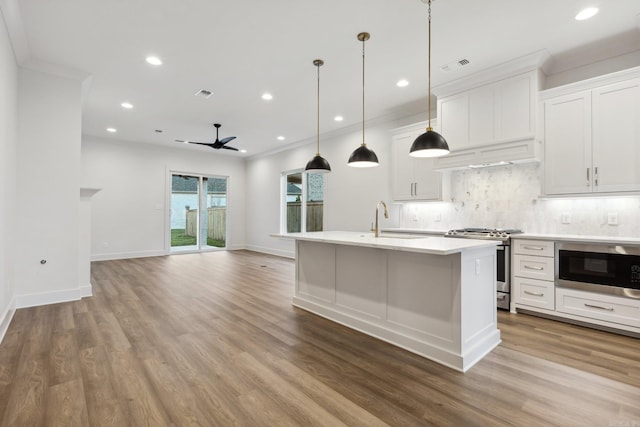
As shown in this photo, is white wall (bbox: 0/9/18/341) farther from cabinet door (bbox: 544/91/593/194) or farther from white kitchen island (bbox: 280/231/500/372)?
cabinet door (bbox: 544/91/593/194)

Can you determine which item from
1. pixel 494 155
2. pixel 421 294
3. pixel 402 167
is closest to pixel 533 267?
pixel 494 155

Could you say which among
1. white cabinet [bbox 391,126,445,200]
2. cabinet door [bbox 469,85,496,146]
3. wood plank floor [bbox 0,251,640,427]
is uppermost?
cabinet door [bbox 469,85,496,146]

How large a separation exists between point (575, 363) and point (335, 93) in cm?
412

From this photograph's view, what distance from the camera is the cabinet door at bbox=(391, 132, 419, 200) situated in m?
5.04

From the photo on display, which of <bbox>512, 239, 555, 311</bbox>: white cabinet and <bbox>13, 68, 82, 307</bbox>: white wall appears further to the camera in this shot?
<bbox>13, 68, 82, 307</bbox>: white wall

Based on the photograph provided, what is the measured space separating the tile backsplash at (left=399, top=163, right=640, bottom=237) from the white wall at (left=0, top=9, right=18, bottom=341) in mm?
5180

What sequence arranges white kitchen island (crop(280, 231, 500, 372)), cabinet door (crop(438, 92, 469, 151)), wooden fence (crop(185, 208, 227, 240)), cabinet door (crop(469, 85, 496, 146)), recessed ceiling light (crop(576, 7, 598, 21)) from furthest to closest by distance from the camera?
wooden fence (crop(185, 208, 227, 240)) → cabinet door (crop(438, 92, 469, 151)) → cabinet door (crop(469, 85, 496, 146)) → recessed ceiling light (crop(576, 7, 598, 21)) → white kitchen island (crop(280, 231, 500, 372))

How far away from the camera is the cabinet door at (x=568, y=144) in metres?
3.36

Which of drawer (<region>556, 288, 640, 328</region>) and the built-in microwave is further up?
the built-in microwave

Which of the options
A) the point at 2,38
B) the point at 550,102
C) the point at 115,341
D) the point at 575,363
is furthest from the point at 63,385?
the point at 550,102

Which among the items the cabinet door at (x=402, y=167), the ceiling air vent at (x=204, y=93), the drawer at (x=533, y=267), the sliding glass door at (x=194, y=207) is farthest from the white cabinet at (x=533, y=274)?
the sliding glass door at (x=194, y=207)

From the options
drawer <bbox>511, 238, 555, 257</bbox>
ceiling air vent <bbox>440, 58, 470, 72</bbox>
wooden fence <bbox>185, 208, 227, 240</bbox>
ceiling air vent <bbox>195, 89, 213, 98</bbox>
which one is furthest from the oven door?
wooden fence <bbox>185, 208, 227, 240</bbox>

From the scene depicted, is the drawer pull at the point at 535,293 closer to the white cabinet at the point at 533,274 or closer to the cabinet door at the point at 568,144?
the white cabinet at the point at 533,274

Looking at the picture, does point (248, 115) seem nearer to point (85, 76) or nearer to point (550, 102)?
point (85, 76)
